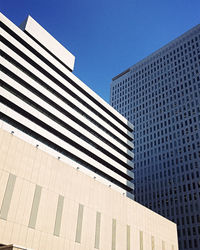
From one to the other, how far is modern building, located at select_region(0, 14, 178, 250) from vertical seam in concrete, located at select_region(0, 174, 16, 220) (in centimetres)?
11

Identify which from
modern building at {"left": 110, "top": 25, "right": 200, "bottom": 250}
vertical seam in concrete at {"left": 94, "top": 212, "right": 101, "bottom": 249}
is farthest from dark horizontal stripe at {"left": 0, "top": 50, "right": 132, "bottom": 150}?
vertical seam in concrete at {"left": 94, "top": 212, "right": 101, "bottom": 249}

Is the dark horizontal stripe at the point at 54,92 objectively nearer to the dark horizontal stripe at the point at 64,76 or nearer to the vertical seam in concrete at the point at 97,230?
the dark horizontal stripe at the point at 64,76

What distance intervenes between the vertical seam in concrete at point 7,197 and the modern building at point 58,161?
11 centimetres

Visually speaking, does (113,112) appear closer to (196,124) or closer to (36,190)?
(196,124)

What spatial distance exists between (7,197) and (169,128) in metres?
97.1

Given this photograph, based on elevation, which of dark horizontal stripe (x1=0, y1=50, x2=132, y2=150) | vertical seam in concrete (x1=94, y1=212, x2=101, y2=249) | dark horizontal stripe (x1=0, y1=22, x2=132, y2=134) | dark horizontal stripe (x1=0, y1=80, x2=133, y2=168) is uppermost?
dark horizontal stripe (x1=0, y1=22, x2=132, y2=134)

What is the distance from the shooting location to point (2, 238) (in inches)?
1107

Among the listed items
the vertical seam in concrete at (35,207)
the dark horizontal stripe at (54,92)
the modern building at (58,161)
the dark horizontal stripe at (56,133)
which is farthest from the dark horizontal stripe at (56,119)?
the vertical seam in concrete at (35,207)

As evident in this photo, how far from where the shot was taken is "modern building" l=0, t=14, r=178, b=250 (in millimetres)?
31750

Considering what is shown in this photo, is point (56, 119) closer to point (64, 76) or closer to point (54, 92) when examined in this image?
point (54, 92)

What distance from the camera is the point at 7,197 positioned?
2977 cm

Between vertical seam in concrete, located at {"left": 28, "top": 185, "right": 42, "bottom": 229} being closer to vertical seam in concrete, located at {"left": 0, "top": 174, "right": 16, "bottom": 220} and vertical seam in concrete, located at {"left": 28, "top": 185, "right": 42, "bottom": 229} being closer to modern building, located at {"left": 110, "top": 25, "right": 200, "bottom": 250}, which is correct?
vertical seam in concrete, located at {"left": 0, "top": 174, "right": 16, "bottom": 220}

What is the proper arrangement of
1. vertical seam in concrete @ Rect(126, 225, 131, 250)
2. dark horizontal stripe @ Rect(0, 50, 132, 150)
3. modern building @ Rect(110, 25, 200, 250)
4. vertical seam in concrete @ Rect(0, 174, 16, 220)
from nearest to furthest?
vertical seam in concrete @ Rect(0, 174, 16, 220)
vertical seam in concrete @ Rect(126, 225, 131, 250)
dark horizontal stripe @ Rect(0, 50, 132, 150)
modern building @ Rect(110, 25, 200, 250)

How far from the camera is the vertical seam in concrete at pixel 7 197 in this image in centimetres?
2884
